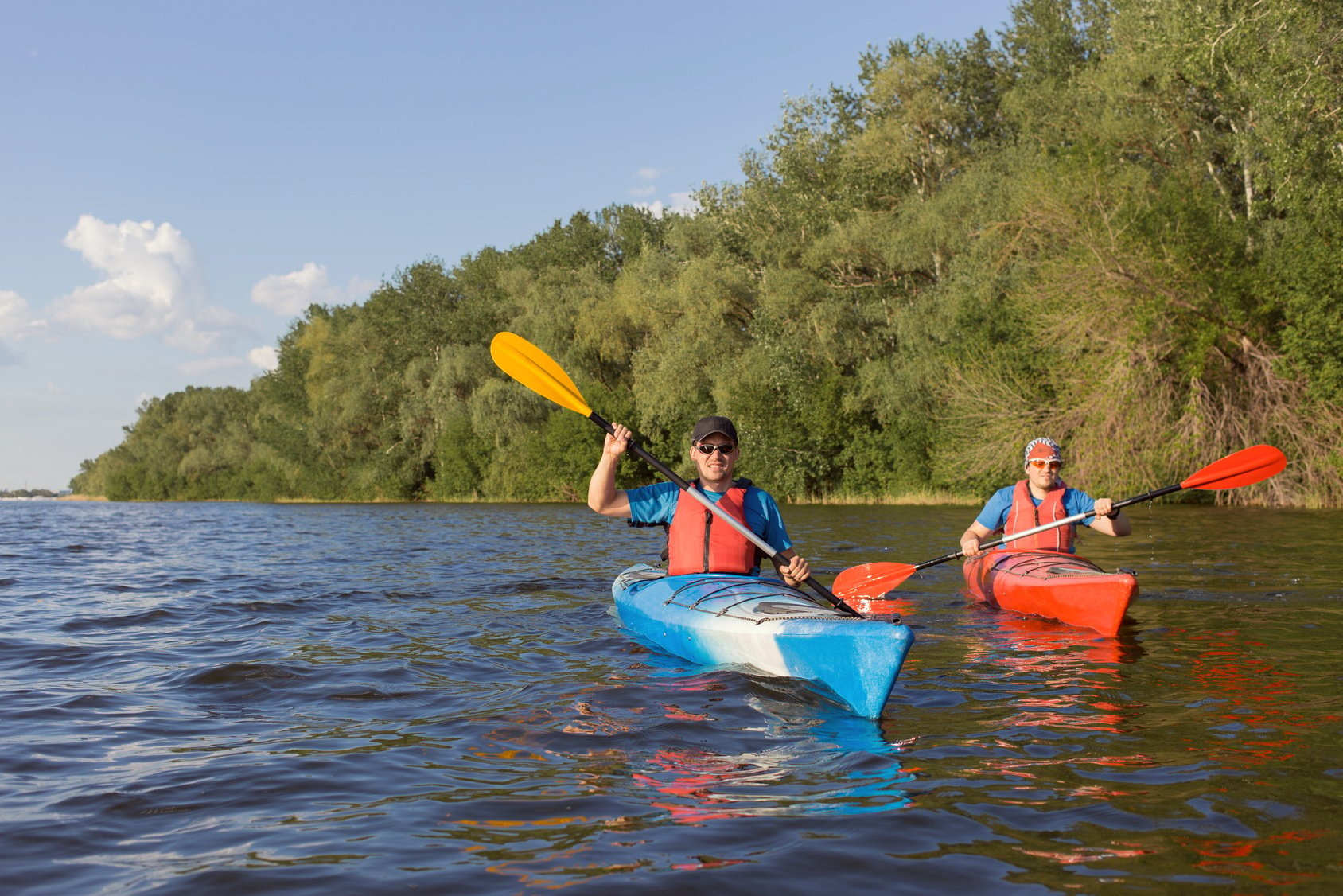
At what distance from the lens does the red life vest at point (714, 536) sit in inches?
215

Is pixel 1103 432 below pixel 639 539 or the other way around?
the other way around

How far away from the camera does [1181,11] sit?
612 inches

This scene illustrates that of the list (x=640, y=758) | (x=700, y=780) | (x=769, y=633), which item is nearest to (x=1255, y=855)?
(x=700, y=780)

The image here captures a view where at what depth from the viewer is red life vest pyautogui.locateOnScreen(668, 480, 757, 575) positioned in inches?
215

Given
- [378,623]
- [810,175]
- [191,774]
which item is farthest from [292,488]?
[191,774]

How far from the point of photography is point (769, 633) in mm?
4480

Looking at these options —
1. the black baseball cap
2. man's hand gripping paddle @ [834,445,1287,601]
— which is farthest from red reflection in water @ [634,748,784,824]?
man's hand gripping paddle @ [834,445,1287,601]

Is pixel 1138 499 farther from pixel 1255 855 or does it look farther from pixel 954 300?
pixel 954 300

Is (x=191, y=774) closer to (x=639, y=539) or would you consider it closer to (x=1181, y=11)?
(x=639, y=539)

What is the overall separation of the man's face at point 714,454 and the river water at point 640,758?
1.03m

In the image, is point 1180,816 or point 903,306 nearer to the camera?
point 1180,816

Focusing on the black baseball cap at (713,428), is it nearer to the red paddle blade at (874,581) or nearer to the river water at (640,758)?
the river water at (640,758)

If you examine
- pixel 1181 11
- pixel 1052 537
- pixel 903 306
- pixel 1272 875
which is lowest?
pixel 1272 875

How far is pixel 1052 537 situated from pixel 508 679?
425cm
